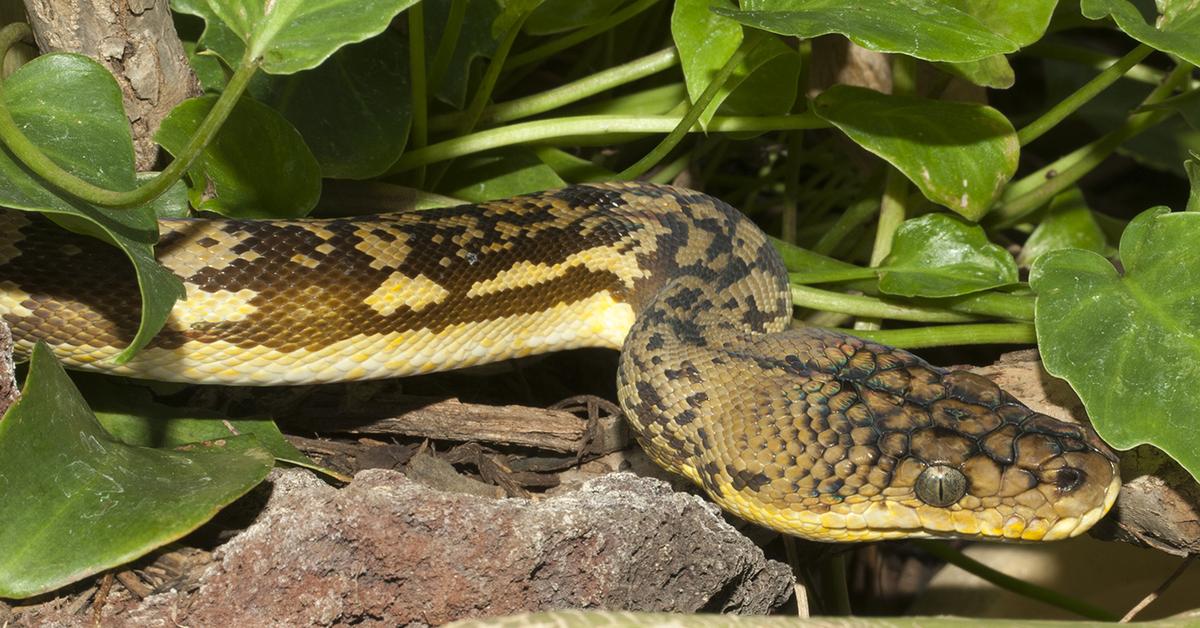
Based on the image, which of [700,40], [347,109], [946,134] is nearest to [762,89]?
[700,40]

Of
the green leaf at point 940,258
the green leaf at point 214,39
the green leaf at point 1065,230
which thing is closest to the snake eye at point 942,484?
the green leaf at point 940,258

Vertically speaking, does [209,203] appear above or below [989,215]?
above

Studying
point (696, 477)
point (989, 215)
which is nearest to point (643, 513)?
point (696, 477)

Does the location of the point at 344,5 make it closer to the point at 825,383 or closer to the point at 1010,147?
the point at 825,383

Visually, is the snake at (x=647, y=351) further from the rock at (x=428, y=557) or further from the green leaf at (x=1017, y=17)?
the green leaf at (x=1017, y=17)

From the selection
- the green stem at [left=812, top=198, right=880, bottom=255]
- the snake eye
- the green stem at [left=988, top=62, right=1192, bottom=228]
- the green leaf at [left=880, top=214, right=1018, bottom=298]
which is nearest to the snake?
the snake eye

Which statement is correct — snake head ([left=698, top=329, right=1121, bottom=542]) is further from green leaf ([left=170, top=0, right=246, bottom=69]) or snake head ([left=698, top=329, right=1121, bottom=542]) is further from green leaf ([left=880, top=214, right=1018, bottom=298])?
green leaf ([left=170, top=0, right=246, bottom=69])

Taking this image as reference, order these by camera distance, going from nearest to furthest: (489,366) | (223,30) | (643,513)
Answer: (643,513), (223,30), (489,366)
